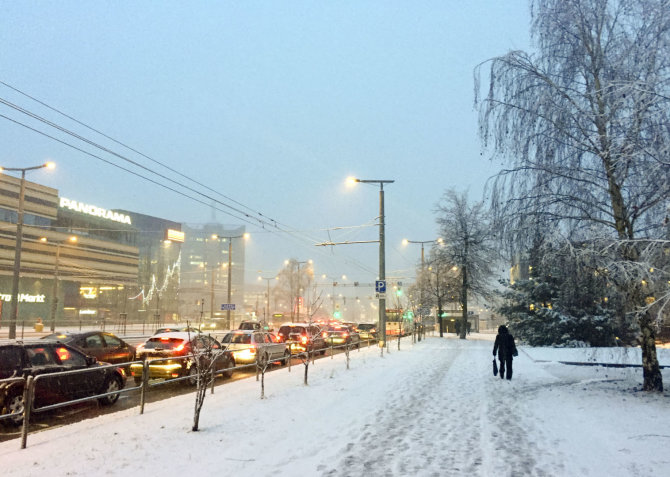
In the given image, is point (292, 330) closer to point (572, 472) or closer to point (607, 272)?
point (607, 272)

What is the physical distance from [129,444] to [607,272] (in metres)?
8.99

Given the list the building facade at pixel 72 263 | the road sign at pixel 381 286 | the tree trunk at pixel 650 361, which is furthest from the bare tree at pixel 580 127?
the building facade at pixel 72 263

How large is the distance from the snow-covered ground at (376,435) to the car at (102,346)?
4.93 meters

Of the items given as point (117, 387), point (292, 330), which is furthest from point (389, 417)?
point (292, 330)

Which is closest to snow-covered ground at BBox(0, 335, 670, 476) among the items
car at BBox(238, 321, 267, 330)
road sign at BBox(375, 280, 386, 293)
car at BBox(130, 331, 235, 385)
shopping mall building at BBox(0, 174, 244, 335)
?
car at BBox(130, 331, 235, 385)

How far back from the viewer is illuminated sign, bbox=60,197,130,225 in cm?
7912

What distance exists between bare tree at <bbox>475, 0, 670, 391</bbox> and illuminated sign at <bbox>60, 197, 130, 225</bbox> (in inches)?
3170

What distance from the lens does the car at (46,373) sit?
881 cm

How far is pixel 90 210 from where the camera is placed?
277 ft

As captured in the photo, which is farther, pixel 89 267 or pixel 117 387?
pixel 89 267

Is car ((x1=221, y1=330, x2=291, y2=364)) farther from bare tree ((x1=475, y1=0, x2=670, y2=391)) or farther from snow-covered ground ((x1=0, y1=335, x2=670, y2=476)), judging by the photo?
bare tree ((x1=475, y1=0, x2=670, y2=391))

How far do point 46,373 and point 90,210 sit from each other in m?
82.9

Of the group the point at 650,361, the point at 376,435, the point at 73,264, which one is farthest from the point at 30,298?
the point at 650,361

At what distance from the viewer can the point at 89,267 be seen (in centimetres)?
8394
